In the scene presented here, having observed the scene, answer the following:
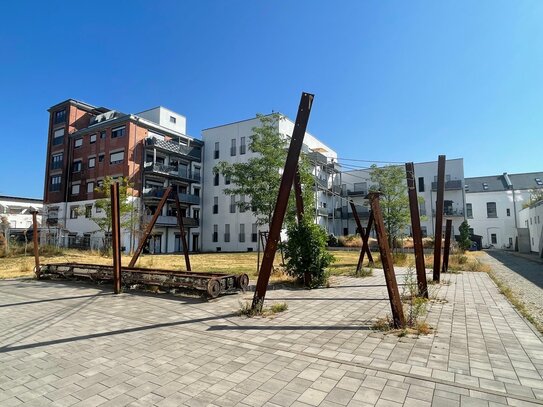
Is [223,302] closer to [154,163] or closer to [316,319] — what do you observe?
[316,319]

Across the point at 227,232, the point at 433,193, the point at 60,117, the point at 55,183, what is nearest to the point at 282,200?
the point at 227,232

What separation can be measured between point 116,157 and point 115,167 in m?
1.24

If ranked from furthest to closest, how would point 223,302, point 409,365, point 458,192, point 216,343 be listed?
point 458,192, point 223,302, point 216,343, point 409,365

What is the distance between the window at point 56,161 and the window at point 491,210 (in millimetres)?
63383

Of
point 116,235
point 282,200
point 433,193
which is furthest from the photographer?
point 433,193

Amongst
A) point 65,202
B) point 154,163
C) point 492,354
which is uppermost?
point 154,163

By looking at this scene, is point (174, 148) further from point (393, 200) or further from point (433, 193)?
point (433, 193)

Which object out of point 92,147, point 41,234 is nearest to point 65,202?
point 41,234

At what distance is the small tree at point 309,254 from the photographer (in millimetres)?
11039

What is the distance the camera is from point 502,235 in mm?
51438

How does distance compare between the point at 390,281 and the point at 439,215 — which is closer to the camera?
the point at 390,281

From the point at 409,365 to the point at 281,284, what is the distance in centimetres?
752

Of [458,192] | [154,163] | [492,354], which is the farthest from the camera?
[458,192]

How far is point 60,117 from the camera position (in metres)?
44.9
